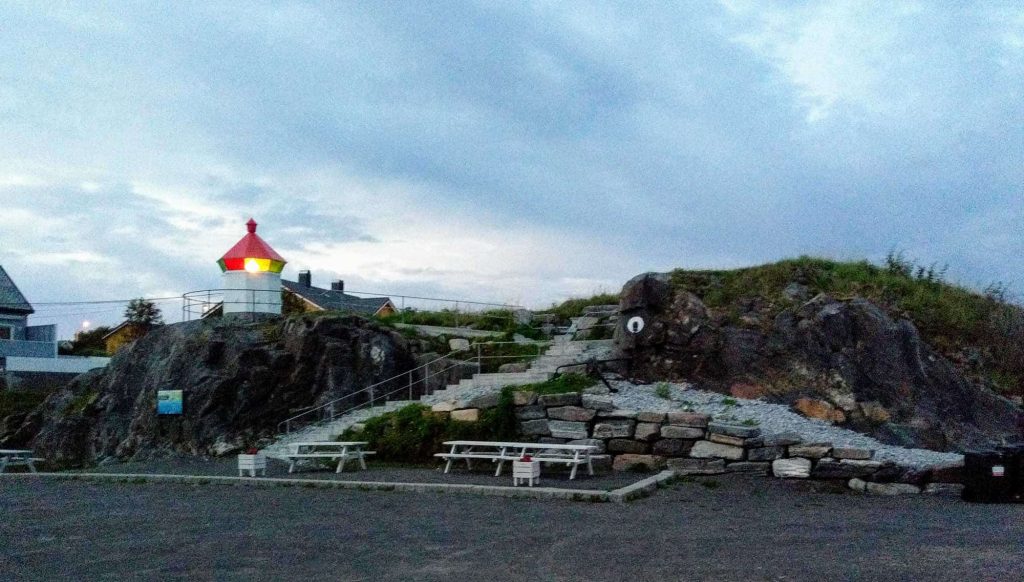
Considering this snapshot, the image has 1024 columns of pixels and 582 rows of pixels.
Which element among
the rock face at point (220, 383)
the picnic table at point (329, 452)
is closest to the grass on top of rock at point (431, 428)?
the picnic table at point (329, 452)

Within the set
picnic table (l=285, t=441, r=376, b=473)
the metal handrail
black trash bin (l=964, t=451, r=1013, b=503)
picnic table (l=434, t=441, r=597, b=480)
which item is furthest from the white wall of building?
black trash bin (l=964, t=451, r=1013, b=503)

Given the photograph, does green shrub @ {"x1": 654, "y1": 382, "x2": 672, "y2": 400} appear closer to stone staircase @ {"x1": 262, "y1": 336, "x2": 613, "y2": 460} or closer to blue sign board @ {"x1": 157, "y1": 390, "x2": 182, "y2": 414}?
stone staircase @ {"x1": 262, "y1": 336, "x2": 613, "y2": 460}

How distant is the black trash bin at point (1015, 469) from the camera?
11.3m

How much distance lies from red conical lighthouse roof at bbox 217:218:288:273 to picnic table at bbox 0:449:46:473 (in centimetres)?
631

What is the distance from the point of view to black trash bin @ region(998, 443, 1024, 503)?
1134 centimetres

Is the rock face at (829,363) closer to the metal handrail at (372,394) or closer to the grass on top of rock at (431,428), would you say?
the grass on top of rock at (431,428)

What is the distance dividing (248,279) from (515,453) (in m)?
10.5

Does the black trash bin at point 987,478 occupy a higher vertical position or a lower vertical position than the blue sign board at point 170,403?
lower

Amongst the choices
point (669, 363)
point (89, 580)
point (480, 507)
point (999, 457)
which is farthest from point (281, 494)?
point (999, 457)

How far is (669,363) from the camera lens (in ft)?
54.0

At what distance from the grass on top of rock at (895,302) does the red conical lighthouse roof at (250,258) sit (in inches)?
405

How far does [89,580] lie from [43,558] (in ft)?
4.44

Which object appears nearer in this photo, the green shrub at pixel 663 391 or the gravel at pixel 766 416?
the gravel at pixel 766 416

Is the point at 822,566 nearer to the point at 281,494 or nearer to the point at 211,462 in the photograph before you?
the point at 281,494
